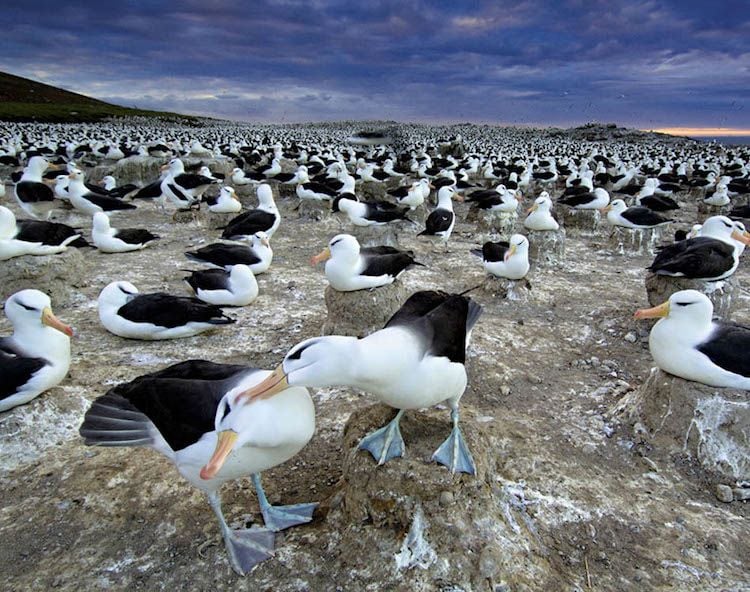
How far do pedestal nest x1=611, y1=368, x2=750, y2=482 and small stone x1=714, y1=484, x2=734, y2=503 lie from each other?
0.62 ft

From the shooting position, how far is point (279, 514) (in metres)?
3.71

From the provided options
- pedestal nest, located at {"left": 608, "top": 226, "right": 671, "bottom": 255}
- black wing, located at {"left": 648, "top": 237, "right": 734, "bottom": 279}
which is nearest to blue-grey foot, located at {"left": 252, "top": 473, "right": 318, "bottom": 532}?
black wing, located at {"left": 648, "top": 237, "right": 734, "bottom": 279}

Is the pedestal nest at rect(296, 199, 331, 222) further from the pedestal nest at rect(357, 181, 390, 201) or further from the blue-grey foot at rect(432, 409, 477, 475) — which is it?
the blue-grey foot at rect(432, 409, 477, 475)

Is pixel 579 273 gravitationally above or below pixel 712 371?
below

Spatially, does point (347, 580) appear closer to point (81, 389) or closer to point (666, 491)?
point (666, 491)

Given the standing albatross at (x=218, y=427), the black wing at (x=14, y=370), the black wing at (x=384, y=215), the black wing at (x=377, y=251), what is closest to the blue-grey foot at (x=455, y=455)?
the standing albatross at (x=218, y=427)

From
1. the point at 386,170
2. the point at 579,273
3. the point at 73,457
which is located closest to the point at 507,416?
the point at 73,457

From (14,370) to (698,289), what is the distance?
316 inches

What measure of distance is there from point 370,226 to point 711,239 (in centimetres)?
660

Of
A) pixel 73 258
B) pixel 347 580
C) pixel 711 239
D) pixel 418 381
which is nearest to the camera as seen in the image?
pixel 347 580

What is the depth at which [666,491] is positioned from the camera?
455cm

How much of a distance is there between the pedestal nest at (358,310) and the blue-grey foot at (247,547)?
3917mm

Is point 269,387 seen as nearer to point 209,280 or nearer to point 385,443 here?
point 385,443

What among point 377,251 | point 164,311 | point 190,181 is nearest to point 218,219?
point 190,181
